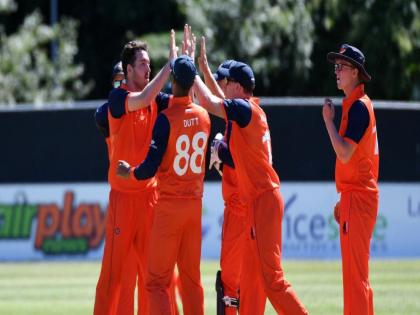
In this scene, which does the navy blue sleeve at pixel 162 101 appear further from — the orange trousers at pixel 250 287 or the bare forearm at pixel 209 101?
the orange trousers at pixel 250 287

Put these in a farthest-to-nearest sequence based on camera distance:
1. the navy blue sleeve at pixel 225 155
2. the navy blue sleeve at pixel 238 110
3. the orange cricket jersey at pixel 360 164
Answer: the navy blue sleeve at pixel 225 155, the orange cricket jersey at pixel 360 164, the navy blue sleeve at pixel 238 110

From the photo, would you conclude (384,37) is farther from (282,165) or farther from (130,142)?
(130,142)

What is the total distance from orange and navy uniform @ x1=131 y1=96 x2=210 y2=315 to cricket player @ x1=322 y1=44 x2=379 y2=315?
1198 mm

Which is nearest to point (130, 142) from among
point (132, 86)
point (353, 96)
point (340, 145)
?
point (132, 86)

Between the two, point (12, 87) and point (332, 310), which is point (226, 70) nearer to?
point (332, 310)

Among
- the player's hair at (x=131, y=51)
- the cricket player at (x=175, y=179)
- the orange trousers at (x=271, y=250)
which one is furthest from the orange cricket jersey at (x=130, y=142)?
the orange trousers at (x=271, y=250)

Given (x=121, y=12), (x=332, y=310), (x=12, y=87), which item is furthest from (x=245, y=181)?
(x=121, y=12)

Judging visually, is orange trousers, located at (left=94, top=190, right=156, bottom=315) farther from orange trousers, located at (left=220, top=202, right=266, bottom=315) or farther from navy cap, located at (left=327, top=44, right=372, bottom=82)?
navy cap, located at (left=327, top=44, right=372, bottom=82)

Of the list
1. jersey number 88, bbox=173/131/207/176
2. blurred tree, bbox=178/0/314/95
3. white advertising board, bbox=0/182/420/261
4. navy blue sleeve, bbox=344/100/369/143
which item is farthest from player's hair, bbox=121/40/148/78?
blurred tree, bbox=178/0/314/95

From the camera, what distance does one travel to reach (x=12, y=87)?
3547 centimetres

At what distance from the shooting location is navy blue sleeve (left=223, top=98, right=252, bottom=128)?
9.80m

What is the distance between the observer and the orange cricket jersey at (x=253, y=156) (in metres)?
10.0

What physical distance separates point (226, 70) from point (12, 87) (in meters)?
25.5

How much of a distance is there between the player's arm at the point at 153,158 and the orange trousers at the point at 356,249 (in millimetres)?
1726
